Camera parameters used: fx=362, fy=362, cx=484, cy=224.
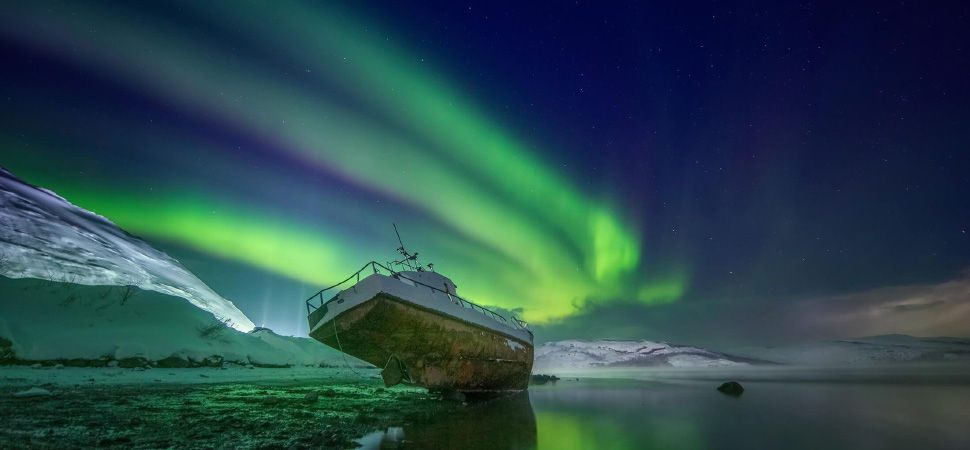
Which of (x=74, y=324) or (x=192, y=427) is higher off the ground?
(x=74, y=324)

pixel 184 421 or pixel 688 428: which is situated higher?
pixel 688 428

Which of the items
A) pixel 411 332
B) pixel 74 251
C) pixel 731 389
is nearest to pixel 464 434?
pixel 411 332

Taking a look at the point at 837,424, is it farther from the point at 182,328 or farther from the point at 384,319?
A: the point at 182,328

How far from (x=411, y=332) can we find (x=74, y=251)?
68122 mm

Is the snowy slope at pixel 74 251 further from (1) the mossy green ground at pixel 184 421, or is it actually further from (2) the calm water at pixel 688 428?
(2) the calm water at pixel 688 428

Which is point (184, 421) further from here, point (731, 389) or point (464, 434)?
point (731, 389)

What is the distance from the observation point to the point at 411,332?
1378cm

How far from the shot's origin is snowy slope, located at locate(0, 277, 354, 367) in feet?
94.9

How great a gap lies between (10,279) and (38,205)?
148 feet

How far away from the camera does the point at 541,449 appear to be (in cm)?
775

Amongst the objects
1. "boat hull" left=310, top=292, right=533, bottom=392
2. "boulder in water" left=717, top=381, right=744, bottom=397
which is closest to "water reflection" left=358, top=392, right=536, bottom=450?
"boat hull" left=310, top=292, right=533, bottom=392

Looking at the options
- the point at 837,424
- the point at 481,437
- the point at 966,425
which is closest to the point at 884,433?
the point at 837,424

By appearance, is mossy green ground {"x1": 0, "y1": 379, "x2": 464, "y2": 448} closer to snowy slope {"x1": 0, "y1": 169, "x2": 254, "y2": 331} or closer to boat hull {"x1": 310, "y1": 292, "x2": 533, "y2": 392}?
boat hull {"x1": 310, "y1": 292, "x2": 533, "y2": 392}

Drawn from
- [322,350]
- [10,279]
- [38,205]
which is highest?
[38,205]
